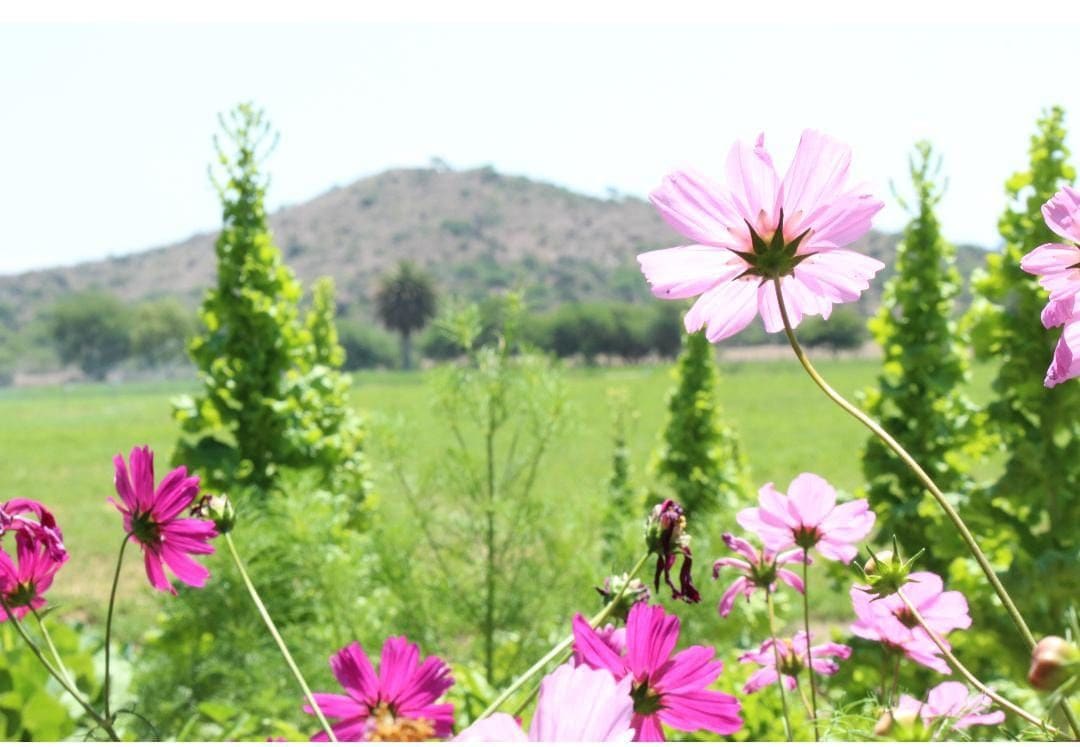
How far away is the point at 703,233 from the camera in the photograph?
1.48 feet

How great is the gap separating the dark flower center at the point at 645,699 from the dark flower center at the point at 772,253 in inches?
8.2

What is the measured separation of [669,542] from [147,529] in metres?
0.32

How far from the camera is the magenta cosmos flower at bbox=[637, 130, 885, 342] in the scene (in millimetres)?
437

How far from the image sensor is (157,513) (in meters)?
0.58

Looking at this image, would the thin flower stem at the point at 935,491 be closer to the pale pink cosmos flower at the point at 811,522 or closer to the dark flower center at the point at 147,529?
the pale pink cosmos flower at the point at 811,522

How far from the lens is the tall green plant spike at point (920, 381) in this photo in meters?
3.72

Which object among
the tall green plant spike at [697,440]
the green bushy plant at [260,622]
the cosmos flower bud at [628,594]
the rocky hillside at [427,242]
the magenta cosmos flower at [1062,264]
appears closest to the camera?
the magenta cosmos flower at [1062,264]

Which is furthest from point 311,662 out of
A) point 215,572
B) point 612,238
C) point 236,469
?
point 612,238

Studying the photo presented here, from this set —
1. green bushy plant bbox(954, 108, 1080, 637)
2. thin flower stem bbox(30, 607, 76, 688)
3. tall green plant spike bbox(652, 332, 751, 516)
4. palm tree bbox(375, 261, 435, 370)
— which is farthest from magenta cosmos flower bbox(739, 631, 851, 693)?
palm tree bbox(375, 261, 435, 370)

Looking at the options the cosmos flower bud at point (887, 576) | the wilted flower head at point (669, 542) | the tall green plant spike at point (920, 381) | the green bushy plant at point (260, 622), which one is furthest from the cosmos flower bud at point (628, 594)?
the tall green plant spike at point (920, 381)

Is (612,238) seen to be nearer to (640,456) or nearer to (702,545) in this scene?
(640,456)

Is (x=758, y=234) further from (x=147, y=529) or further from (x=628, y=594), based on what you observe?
(x=147, y=529)

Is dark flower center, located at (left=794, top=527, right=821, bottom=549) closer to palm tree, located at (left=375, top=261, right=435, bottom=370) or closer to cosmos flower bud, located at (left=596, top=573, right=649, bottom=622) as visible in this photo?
cosmos flower bud, located at (left=596, top=573, right=649, bottom=622)

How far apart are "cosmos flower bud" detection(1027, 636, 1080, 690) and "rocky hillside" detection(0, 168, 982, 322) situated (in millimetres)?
112751
